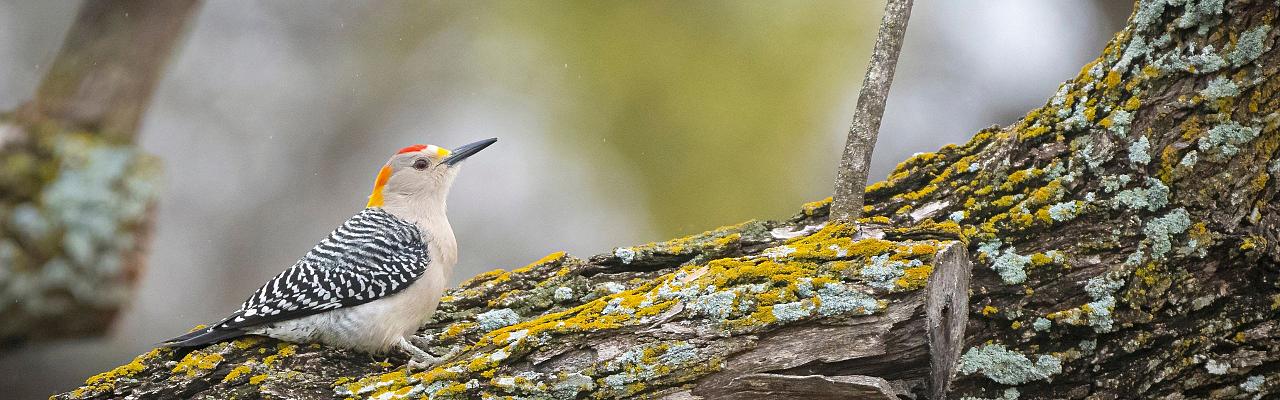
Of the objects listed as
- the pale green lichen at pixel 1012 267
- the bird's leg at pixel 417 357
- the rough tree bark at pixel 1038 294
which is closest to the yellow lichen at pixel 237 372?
the rough tree bark at pixel 1038 294

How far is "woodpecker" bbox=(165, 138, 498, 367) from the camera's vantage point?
3.44 m

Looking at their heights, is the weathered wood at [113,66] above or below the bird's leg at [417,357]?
above

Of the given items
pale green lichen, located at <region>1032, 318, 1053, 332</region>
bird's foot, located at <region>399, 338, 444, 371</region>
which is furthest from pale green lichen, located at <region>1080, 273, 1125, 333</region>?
bird's foot, located at <region>399, 338, 444, 371</region>

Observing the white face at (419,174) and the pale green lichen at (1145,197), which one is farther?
→ the white face at (419,174)

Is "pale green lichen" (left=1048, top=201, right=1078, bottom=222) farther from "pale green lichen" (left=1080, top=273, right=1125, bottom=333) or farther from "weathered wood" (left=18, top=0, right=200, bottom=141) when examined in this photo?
"weathered wood" (left=18, top=0, right=200, bottom=141)

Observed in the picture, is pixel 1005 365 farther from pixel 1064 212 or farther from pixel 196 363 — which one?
pixel 196 363

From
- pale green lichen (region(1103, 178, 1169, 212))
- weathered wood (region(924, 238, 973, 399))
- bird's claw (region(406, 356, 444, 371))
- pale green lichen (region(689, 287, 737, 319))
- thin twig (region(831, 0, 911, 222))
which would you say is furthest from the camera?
thin twig (region(831, 0, 911, 222))

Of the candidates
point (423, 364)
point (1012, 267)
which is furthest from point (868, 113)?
point (423, 364)

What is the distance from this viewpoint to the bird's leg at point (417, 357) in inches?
126

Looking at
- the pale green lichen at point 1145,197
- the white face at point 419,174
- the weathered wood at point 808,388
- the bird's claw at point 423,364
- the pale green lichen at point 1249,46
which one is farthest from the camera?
the white face at point 419,174

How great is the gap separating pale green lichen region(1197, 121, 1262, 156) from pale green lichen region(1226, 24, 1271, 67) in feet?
0.67

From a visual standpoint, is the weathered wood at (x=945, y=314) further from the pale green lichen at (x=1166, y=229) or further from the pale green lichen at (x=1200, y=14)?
the pale green lichen at (x=1200, y=14)

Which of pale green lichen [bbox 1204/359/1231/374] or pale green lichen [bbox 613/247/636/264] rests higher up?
pale green lichen [bbox 613/247/636/264]

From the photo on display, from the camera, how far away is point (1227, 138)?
2988 mm
